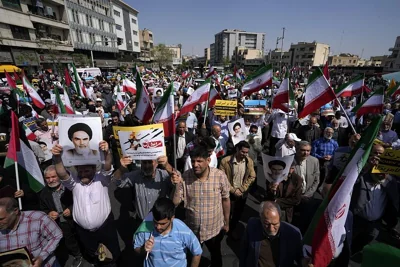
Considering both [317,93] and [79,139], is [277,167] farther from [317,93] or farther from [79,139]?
[79,139]

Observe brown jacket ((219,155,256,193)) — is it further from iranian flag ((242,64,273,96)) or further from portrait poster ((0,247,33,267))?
iranian flag ((242,64,273,96))

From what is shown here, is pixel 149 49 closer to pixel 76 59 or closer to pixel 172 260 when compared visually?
pixel 76 59

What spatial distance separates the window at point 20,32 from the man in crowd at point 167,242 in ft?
130

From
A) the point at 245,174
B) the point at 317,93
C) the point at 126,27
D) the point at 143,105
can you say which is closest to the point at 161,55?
the point at 126,27

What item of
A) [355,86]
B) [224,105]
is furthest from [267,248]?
[355,86]

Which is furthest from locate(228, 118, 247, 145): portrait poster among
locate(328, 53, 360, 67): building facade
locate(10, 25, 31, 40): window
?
locate(328, 53, 360, 67): building facade

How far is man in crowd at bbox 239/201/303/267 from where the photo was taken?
6.72ft

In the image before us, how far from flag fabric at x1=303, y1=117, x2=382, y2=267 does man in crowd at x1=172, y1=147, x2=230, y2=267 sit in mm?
1122

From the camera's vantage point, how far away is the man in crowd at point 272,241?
6.72 ft

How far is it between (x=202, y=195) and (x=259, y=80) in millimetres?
5104

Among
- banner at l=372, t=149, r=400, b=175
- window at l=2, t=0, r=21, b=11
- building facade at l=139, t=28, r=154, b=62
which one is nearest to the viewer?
banner at l=372, t=149, r=400, b=175

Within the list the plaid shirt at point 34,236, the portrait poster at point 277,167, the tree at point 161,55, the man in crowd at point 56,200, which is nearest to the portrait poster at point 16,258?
the plaid shirt at point 34,236

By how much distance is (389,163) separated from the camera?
2.67 m

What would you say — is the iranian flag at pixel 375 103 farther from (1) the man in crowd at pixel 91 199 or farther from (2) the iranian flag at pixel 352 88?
(1) the man in crowd at pixel 91 199
